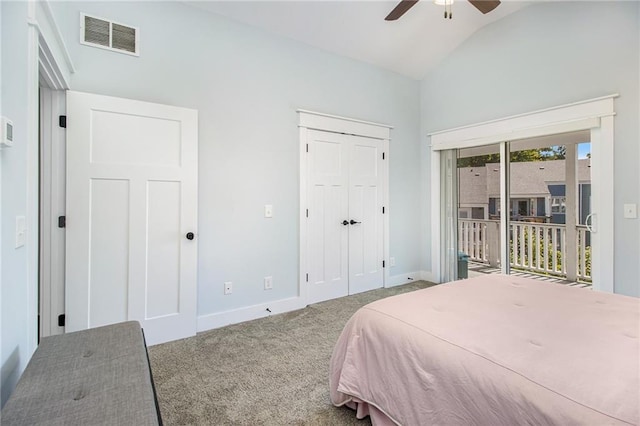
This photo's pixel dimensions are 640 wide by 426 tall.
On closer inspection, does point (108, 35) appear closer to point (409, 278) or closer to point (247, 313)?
point (247, 313)

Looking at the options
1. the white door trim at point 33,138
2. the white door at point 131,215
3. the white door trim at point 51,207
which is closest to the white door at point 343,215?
the white door at point 131,215

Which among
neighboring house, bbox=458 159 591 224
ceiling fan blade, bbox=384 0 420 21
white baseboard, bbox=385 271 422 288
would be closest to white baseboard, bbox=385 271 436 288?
white baseboard, bbox=385 271 422 288

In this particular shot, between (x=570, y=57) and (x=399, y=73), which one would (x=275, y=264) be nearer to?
(x=399, y=73)

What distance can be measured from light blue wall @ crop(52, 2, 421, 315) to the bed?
5.58ft

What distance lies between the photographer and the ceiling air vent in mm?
2334

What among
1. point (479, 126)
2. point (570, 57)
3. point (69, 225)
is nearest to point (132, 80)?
point (69, 225)

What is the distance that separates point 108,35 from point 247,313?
2677mm

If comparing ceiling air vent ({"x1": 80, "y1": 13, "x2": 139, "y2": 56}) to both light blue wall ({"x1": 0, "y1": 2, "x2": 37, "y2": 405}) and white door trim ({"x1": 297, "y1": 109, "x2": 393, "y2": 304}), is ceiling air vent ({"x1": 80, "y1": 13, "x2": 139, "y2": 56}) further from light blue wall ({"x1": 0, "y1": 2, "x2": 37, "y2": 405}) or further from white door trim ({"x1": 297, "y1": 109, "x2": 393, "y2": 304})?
white door trim ({"x1": 297, "y1": 109, "x2": 393, "y2": 304})

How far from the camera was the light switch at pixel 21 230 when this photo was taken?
1.30 m

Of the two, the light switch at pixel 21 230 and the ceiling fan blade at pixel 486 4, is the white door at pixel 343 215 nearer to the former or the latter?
the ceiling fan blade at pixel 486 4

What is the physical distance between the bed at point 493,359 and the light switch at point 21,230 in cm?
156

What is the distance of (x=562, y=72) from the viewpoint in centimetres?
310

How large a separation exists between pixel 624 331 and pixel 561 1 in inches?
133

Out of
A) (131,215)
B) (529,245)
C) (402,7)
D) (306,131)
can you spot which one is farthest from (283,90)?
(529,245)
